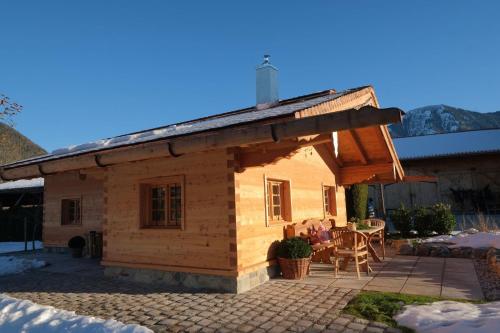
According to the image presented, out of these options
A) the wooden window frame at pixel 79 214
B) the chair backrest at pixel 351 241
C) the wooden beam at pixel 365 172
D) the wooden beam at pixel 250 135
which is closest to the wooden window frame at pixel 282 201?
the chair backrest at pixel 351 241

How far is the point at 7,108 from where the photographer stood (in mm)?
8203

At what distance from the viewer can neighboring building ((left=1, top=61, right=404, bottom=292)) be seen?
5.87 m

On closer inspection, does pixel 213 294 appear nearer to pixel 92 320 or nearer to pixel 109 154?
pixel 92 320

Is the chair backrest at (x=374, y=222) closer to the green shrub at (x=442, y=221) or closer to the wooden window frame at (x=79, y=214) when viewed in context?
the green shrub at (x=442, y=221)

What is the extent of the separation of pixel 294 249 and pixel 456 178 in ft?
55.9

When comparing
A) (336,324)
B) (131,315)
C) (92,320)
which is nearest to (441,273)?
(336,324)

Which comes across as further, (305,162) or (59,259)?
(59,259)

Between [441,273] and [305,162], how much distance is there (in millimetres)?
4057

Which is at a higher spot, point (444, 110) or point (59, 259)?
point (444, 110)

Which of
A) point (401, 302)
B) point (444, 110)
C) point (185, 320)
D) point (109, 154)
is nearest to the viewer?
point (185, 320)

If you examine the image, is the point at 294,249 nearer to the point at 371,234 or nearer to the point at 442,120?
the point at 371,234

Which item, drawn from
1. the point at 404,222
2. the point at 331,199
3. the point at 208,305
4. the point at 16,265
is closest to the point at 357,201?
the point at 404,222

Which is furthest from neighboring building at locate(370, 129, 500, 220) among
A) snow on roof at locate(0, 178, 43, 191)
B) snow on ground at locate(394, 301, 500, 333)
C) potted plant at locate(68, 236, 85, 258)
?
snow on roof at locate(0, 178, 43, 191)

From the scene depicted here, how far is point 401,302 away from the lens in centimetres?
506
